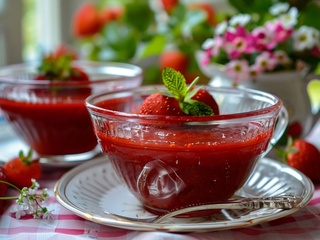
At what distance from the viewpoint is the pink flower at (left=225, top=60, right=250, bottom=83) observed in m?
1.27

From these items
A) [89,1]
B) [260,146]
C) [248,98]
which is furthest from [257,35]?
[89,1]

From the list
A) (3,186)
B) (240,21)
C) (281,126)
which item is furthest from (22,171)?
(240,21)

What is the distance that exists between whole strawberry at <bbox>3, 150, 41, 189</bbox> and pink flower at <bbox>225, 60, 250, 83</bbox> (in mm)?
454

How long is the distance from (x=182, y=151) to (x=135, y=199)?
7.2 inches

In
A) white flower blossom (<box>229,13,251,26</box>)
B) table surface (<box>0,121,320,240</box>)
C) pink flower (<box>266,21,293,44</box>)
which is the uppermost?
white flower blossom (<box>229,13,251,26</box>)

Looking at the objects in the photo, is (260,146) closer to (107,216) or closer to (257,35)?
(107,216)

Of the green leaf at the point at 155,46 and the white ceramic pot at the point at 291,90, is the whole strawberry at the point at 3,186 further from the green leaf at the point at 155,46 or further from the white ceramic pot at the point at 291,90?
the green leaf at the point at 155,46

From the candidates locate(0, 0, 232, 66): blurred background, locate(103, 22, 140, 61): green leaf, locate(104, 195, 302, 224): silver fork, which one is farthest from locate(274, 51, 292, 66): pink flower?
locate(0, 0, 232, 66): blurred background

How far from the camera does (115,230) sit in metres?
0.86

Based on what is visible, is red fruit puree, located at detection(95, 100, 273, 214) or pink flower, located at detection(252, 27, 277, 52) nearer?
red fruit puree, located at detection(95, 100, 273, 214)

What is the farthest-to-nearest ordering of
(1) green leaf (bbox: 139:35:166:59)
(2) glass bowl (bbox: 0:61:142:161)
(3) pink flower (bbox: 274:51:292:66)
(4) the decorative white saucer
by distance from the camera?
(1) green leaf (bbox: 139:35:166:59) → (3) pink flower (bbox: 274:51:292:66) → (2) glass bowl (bbox: 0:61:142:161) → (4) the decorative white saucer

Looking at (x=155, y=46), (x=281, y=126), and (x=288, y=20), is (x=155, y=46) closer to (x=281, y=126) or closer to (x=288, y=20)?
(x=288, y=20)

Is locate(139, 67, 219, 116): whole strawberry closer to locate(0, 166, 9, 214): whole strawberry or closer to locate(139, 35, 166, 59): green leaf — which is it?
locate(0, 166, 9, 214): whole strawberry

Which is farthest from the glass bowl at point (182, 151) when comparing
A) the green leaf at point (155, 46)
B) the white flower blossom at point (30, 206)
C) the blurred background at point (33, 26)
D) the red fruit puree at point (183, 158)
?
the blurred background at point (33, 26)
